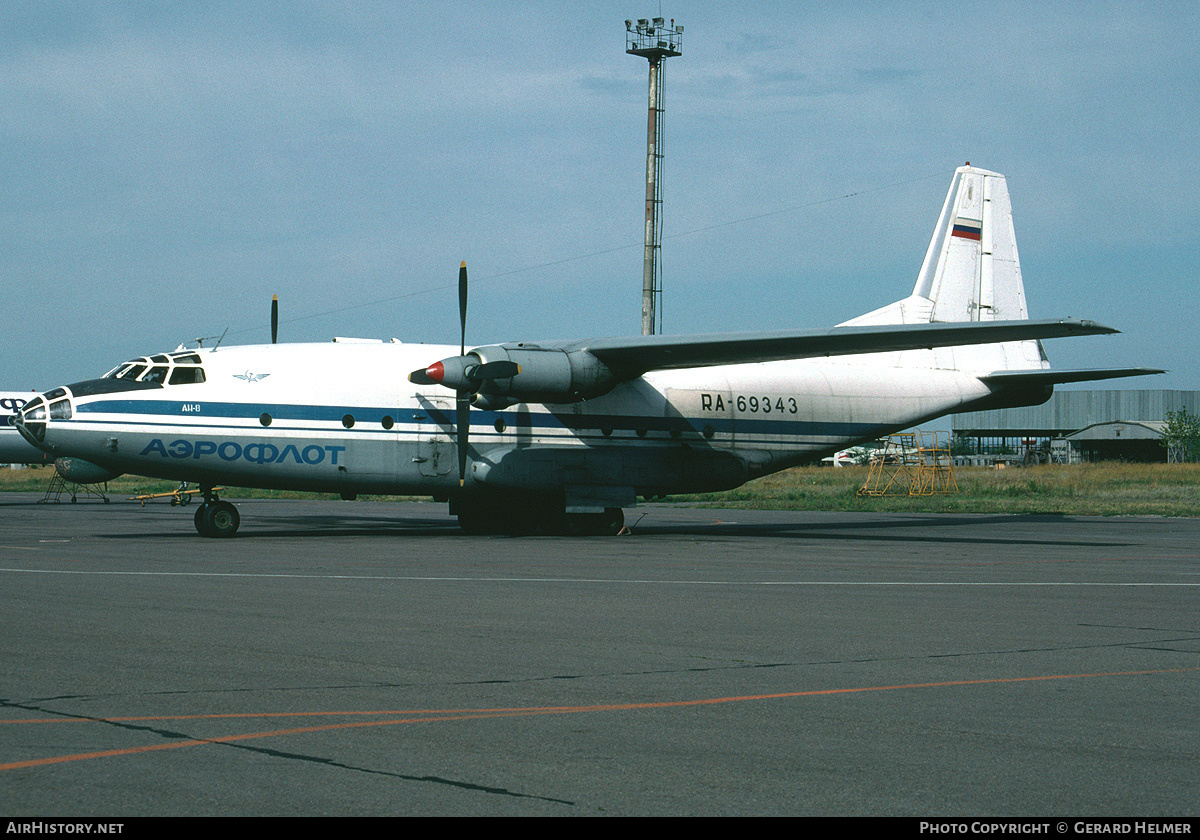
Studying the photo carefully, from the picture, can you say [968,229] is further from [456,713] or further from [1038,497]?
[456,713]

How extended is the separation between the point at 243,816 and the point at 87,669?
404 cm

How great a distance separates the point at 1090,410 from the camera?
139 meters

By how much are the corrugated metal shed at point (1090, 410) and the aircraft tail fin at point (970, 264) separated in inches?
4235

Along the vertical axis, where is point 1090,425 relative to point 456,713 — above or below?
above

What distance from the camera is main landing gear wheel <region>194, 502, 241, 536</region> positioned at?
78.4 ft

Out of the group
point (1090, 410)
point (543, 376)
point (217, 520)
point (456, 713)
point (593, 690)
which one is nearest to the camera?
point (456, 713)

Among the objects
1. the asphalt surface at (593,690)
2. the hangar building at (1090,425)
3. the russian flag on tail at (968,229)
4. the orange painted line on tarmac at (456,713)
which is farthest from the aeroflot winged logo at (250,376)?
the hangar building at (1090,425)

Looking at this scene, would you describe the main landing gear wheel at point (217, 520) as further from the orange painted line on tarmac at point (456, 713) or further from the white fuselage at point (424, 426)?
the orange painted line on tarmac at point (456, 713)

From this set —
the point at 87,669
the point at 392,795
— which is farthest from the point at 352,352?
the point at 392,795

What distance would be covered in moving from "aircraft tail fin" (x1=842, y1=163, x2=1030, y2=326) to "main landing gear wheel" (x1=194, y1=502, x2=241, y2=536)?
17.3 metres

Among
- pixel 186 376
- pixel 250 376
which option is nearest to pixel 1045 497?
pixel 250 376

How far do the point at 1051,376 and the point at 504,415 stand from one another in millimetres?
14184

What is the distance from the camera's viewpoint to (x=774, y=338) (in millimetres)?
24781

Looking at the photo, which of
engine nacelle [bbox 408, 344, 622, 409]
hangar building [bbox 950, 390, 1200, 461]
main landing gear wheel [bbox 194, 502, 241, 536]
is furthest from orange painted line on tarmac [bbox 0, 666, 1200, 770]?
hangar building [bbox 950, 390, 1200, 461]
